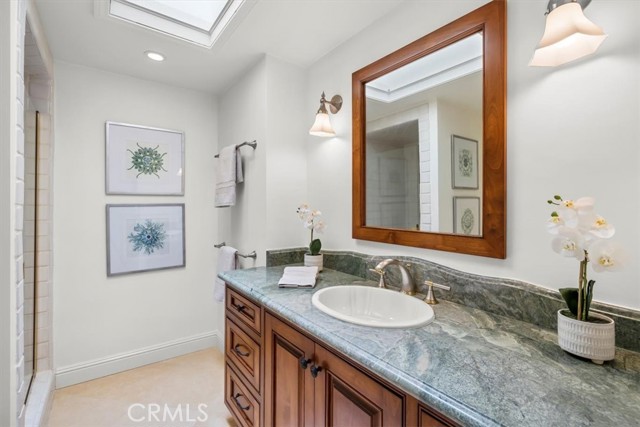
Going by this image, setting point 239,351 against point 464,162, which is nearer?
point 464,162

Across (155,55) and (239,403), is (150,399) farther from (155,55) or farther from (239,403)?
(155,55)

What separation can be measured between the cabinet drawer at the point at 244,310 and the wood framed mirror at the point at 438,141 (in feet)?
2.30

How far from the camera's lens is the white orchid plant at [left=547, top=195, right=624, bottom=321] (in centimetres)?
76

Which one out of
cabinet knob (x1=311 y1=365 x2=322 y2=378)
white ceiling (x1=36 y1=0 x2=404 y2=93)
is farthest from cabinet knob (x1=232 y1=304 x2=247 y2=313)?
white ceiling (x1=36 y1=0 x2=404 y2=93)

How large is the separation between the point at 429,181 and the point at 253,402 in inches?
53.1

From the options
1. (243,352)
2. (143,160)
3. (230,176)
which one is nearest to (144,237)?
(143,160)

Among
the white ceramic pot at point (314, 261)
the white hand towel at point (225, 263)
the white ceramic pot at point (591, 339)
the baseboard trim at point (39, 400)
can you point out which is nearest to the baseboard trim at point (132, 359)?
the baseboard trim at point (39, 400)

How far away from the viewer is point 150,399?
1992 millimetres

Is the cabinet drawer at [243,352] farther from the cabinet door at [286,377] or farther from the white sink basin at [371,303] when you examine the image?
the white sink basin at [371,303]

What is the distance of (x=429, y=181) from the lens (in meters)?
1.41

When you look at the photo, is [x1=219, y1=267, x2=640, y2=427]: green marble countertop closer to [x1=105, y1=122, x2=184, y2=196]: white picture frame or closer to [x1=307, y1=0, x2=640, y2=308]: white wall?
[x1=307, y1=0, x2=640, y2=308]: white wall

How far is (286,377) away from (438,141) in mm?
1196

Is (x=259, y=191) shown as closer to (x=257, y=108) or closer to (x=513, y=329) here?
(x=257, y=108)

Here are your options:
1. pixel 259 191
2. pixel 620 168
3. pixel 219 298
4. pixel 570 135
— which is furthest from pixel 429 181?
pixel 219 298
